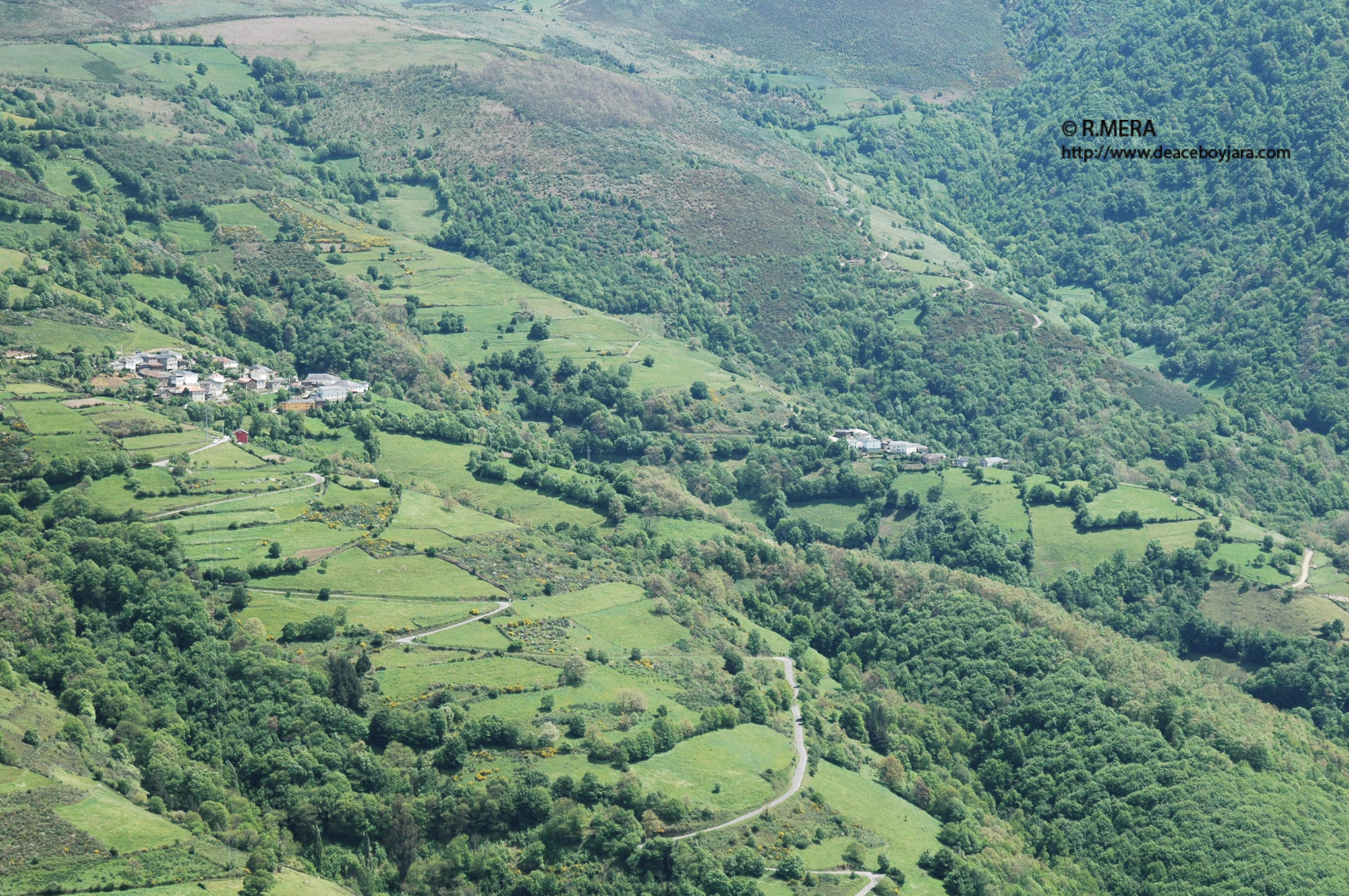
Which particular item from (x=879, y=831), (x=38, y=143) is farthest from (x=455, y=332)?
(x=879, y=831)

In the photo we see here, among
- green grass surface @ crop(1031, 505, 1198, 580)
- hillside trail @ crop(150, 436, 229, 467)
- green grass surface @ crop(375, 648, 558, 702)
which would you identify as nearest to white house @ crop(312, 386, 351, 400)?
hillside trail @ crop(150, 436, 229, 467)

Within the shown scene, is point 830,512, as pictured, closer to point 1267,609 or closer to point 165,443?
point 1267,609

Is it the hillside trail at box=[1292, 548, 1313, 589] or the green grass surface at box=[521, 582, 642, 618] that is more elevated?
the hillside trail at box=[1292, 548, 1313, 589]

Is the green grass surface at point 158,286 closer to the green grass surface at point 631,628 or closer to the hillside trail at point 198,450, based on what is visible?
the hillside trail at point 198,450

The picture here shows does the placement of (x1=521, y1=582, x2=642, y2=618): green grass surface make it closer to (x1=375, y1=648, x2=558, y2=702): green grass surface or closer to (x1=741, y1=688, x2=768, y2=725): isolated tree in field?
(x1=375, y1=648, x2=558, y2=702): green grass surface

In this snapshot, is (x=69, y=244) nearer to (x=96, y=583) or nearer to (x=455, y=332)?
(x=455, y=332)

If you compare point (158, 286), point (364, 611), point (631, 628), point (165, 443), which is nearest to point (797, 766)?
point (631, 628)

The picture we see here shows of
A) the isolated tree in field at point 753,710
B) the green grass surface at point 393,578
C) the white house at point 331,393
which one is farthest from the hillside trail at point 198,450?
the isolated tree in field at point 753,710
